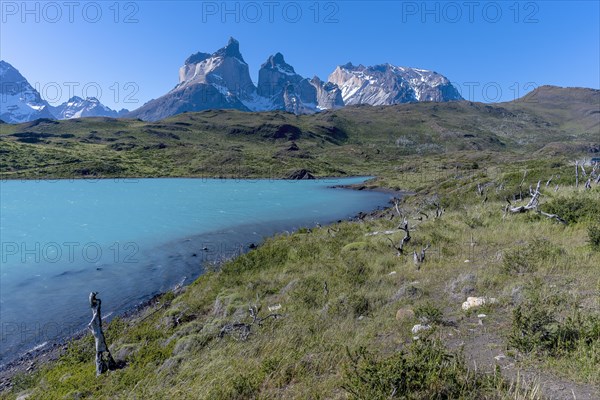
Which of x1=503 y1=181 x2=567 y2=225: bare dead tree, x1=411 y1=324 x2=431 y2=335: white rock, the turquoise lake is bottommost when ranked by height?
the turquoise lake

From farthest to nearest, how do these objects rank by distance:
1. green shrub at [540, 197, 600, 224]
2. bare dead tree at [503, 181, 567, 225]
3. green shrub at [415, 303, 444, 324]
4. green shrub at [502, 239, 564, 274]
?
bare dead tree at [503, 181, 567, 225]
green shrub at [540, 197, 600, 224]
green shrub at [502, 239, 564, 274]
green shrub at [415, 303, 444, 324]

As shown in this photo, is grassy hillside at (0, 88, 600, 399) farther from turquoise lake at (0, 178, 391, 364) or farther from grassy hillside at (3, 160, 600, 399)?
turquoise lake at (0, 178, 391, 364)

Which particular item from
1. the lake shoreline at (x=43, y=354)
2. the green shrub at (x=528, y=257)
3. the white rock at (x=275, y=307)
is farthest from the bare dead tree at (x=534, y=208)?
the lake shoreline at (x=43, y=354)

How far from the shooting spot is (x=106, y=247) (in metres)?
34.8

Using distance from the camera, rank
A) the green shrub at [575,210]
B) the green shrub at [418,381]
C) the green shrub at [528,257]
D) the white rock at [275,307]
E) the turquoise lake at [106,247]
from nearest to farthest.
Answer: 1. the green shrub at [418,381]
2. the green shrub at [528,257]
3. the white rock at [275,307]
4. the green shrub at [575,210]
5. the turquoise lake at [106,247]

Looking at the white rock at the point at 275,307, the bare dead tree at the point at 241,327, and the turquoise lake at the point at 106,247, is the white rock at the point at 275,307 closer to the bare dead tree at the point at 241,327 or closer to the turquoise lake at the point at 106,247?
the bare dead tree at the point at 241,327

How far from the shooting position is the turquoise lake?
20578mm

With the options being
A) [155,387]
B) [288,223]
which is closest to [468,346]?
[155,387]

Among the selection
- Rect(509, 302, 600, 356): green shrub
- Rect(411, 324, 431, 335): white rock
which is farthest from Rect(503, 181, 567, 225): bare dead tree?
Rect(411, 324, 431, 335): white rock

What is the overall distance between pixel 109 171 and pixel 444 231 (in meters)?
149

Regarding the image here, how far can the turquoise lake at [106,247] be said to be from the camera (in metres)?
20.6

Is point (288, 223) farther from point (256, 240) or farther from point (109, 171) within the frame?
point (109, 171)

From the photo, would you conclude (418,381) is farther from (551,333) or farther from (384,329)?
(384,329)

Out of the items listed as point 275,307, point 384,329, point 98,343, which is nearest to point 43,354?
point 98,343
